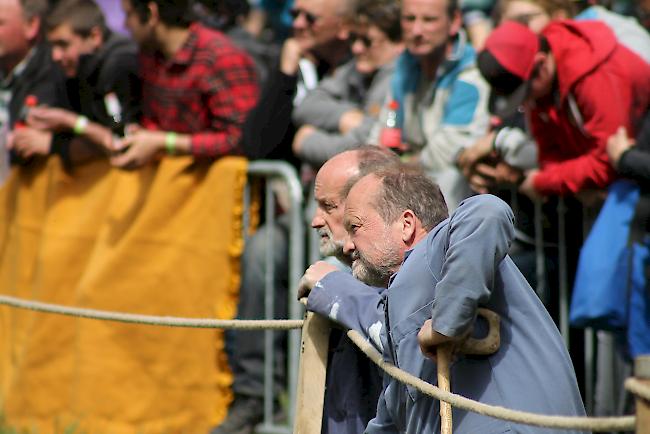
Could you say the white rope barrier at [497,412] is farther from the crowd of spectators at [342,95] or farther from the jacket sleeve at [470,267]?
the crowd of spectators at [342,95]

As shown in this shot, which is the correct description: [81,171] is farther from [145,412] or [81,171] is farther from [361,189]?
[361,189]

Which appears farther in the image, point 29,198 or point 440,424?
point 29,198

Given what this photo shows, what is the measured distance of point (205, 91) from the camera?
23.7ft

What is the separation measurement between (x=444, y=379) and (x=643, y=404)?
0.75 meters

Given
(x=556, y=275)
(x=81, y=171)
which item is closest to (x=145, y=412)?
(x=81, y=171)

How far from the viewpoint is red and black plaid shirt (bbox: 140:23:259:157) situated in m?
7.18

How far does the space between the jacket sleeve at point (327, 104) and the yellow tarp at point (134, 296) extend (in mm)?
415

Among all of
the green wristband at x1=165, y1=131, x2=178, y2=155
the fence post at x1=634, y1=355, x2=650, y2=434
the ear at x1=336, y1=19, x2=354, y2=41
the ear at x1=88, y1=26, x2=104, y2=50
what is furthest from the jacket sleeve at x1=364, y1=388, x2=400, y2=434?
the ear at x1=88, y1=26, x2=104, y2=50

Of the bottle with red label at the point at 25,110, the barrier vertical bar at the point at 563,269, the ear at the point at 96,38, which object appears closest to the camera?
the barrier vertical bar at the point at 563,269

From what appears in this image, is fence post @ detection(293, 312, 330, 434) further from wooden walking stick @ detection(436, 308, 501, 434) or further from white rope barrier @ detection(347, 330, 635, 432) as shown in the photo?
wooden walking stick @ detection(436, 308, 501, 434)

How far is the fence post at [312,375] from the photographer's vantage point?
435 centimetres

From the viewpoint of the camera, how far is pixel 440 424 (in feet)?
12.5

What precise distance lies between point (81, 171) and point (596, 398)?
3.16 m

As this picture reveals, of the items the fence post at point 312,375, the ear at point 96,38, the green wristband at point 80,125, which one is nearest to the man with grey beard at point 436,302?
the fence post at point 312,375
